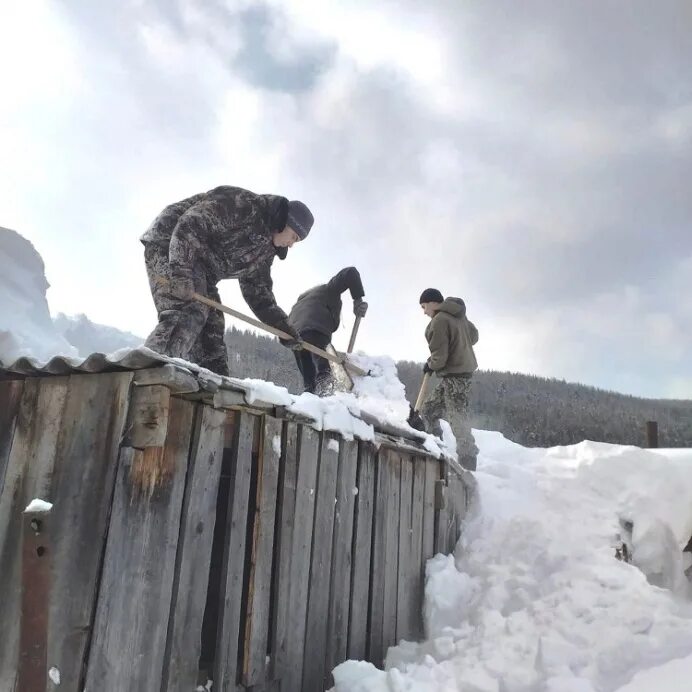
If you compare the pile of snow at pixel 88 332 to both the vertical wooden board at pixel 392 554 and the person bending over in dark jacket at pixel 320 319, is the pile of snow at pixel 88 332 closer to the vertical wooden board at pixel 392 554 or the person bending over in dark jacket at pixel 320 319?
the person bending over in dark jacket at pixel 320 319

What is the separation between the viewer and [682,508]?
5.18 metres

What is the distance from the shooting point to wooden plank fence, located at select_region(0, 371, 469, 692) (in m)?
1.89

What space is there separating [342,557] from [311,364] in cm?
301

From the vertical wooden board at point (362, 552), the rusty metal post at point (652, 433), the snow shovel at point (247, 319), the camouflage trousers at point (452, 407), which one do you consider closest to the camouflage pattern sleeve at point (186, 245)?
the snow shovel at point (247, 319)

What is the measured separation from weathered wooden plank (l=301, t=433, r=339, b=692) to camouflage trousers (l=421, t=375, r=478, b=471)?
3.45 meters

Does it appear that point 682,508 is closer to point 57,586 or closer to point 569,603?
point 569,603

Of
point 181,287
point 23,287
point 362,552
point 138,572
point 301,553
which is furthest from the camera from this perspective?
point 23,287

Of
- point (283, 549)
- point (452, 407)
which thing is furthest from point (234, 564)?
point (452, 407)

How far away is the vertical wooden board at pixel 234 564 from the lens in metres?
2.28

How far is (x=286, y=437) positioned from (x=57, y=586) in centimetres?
121

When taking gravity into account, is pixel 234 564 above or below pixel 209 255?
below

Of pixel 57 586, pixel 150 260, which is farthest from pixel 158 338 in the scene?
pixel 57 586

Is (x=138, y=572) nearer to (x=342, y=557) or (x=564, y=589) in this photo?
(x=342, y=557)

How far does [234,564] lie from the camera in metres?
2.38
